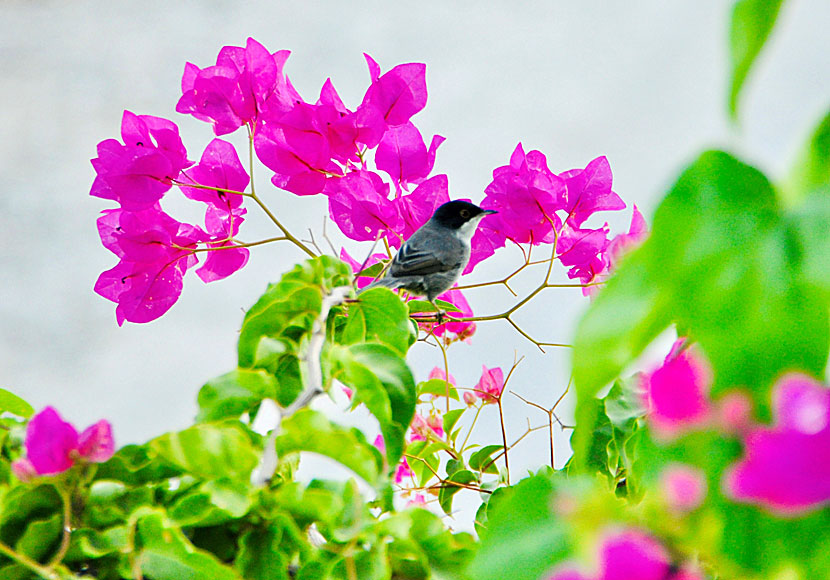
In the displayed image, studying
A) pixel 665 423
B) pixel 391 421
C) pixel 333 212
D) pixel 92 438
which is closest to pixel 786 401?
pixel 665 423

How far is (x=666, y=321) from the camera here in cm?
20

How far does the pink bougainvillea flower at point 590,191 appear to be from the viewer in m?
0.80

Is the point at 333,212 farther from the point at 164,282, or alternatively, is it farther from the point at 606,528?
the point at 606,528

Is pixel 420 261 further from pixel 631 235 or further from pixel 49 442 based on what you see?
pixel 49 442

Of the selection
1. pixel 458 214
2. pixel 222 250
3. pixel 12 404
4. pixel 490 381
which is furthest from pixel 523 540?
pixel 458 214

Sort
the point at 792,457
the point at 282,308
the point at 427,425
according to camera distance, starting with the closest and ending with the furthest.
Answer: the point at 792,457
the point at 282,308
the point at 427,425

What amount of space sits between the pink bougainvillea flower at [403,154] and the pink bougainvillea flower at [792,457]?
0.64 metres

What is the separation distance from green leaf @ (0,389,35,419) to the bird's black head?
3.15ft

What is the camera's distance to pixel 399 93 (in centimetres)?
75

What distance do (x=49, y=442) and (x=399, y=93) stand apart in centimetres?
55

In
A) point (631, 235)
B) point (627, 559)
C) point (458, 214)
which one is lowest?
point (627, 559)

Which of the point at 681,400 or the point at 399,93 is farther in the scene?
the point at 399,93

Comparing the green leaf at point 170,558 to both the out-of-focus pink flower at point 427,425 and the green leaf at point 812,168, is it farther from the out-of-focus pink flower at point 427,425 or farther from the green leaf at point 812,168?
the out-of-focus pink flower at point 427,425

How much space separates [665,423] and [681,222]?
65mm
